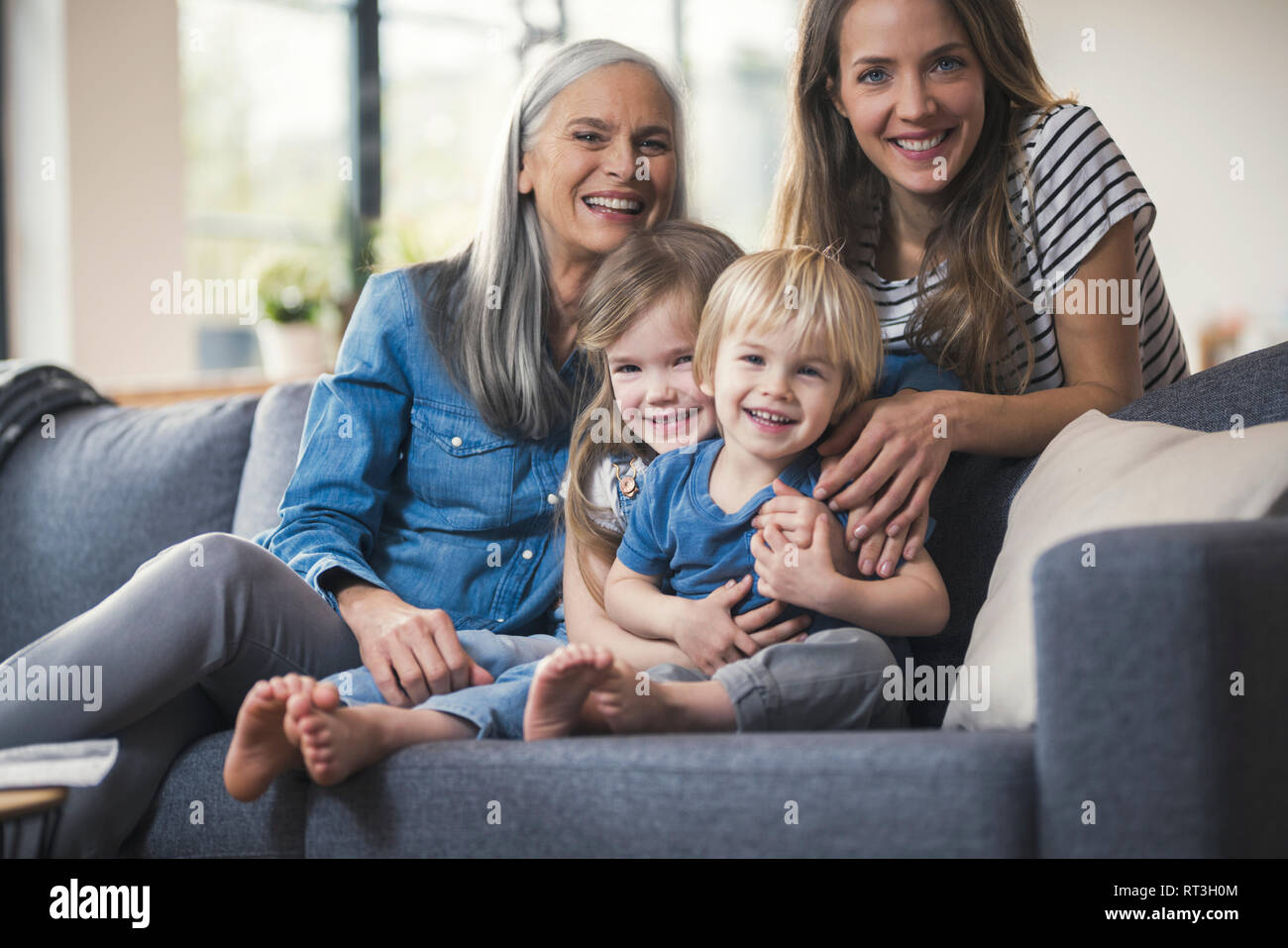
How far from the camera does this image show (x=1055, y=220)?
1.61m

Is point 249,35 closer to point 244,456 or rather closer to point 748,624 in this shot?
point 244,456

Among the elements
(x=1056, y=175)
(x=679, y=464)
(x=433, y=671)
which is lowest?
(x=433, y=671)

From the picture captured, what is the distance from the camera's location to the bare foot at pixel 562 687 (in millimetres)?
1138

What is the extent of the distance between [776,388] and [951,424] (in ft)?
0.85

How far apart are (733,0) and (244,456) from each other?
4815 millimetres

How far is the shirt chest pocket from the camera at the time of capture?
1668mm

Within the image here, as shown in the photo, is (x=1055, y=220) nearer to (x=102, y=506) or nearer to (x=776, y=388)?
(x=776, y=388)

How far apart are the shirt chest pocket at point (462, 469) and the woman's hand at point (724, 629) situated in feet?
1.33

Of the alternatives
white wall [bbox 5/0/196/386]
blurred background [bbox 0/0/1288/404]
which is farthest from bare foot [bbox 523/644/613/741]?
white wall [bbox 5/0/196/386]

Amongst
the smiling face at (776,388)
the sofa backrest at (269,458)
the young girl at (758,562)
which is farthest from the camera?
the sofa backrest at (269,458)

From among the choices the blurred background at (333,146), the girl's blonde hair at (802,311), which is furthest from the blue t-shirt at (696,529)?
the blurred background at (333,146)

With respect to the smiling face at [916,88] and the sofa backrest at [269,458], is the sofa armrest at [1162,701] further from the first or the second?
the sofa backrest at [269,458]

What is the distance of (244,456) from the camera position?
6.96 feet

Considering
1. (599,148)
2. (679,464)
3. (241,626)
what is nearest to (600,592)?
(679,464)
